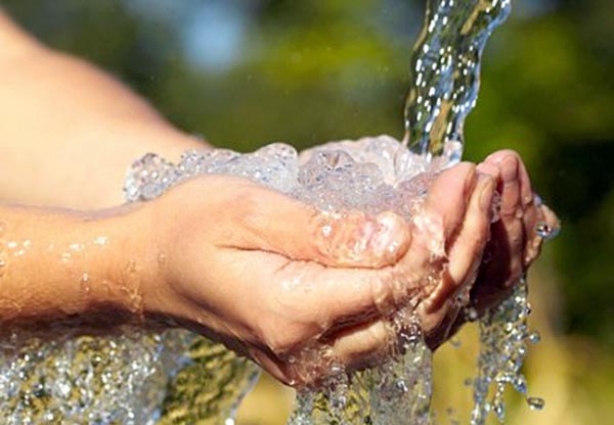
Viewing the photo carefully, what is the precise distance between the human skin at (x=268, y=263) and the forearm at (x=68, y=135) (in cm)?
36

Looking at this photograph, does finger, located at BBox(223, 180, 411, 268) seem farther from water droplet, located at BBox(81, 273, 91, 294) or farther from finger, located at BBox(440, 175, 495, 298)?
water droplet, located at BBox(81, 273, 91, 294)

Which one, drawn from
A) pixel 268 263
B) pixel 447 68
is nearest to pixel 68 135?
pixel 447 68

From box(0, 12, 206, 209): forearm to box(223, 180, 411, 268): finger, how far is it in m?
0.56

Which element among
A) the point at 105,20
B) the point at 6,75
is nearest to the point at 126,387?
the point at 6,75

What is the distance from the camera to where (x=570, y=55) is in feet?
19.9

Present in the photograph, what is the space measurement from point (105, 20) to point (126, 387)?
711 cm

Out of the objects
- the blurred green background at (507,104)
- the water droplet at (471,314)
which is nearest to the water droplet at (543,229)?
the water droplet at (471,314)

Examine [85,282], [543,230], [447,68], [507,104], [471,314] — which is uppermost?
[507,104]

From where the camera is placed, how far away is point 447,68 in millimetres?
1853

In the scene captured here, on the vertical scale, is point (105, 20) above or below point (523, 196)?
above

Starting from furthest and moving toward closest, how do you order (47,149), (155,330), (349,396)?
(47,149) → (155,330) → (349,396)

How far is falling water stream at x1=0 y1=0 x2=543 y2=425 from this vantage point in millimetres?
1355

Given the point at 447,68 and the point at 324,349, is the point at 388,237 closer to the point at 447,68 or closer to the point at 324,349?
the point at 324,349

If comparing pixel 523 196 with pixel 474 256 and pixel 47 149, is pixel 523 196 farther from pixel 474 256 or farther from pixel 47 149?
pixel 47 149
